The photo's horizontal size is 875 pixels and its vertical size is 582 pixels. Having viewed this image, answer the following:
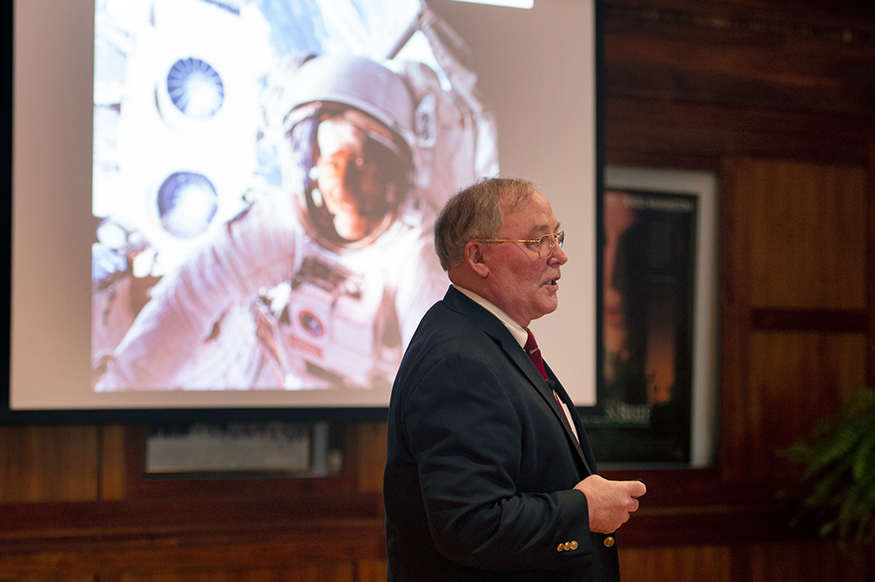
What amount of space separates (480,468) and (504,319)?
0.36 m

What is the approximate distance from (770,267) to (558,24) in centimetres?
146

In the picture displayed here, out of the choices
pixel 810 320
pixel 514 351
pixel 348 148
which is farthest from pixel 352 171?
pixel 810 320

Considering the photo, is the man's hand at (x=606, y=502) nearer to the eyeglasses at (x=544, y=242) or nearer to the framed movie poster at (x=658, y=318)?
the eyeglasses at (x=544, y=242)

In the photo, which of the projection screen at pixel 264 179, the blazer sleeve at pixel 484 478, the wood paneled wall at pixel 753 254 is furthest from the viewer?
the wood paneled wall at pixel 753 254

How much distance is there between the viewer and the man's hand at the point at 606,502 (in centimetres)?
136

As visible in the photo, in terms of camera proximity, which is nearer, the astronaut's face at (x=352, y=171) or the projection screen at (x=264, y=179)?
the projection screen at (x=264, y=179)

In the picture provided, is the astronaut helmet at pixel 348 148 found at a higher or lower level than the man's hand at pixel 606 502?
higher

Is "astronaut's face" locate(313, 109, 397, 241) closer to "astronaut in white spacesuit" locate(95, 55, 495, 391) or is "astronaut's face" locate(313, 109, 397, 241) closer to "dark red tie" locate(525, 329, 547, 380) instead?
"astronaut in white spacesuit" locate(95, 55, 495, 391)

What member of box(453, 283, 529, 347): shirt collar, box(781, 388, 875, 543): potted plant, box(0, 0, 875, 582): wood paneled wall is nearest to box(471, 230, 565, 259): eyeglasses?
box(453, 283, 529, 347): shirt collar

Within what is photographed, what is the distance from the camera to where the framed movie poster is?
132 inches

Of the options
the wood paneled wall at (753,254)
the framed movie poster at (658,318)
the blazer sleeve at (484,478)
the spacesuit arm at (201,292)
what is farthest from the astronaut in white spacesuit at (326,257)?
the blazer sleeve at (484,478)

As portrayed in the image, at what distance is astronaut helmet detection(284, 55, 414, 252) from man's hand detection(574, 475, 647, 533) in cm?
168

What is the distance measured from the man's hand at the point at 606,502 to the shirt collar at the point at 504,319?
306 millimetres

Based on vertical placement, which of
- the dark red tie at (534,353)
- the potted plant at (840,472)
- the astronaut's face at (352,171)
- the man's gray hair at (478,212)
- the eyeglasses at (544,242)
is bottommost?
the potted plant at (840,472)
